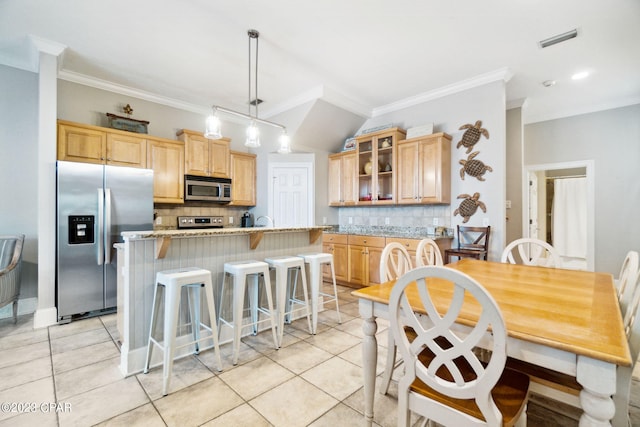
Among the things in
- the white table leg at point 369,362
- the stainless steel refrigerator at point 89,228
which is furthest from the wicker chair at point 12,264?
the white table leg at point 369,362

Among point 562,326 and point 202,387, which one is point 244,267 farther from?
point 562,326

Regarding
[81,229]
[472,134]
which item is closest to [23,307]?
[81,229]

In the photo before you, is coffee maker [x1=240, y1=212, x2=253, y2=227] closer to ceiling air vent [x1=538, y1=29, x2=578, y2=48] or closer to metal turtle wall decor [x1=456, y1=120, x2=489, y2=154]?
metal turtle wall decor [x1=456, y1=120, x2=489, y2=154]

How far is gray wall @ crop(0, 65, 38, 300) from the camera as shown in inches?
130

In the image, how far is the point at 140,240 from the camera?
2.20 m

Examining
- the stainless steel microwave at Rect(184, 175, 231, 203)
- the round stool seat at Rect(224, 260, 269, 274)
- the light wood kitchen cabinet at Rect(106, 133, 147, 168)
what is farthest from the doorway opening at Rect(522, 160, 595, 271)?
the light wood kitchen cabinet at Rect(106, 133, 147, 168)

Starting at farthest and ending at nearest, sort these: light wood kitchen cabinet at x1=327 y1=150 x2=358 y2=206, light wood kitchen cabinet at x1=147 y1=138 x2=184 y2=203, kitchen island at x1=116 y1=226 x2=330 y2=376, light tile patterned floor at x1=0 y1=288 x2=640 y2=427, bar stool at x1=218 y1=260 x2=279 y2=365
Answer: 1. light wood kitchen cabinet at x1=327 y1=150 x2=358 y2=206
2. light wood kitchen cabinet at x1=147 y1=138 x2=184 y2=203
3. bar stool at x1=218 y1=260 x2=279 y2=365
4. kitchen island at x1=116 y1=226 x2=330 y2=376
5. light tile patterned floor at x1=0 y1=288 x2=640 y2=427

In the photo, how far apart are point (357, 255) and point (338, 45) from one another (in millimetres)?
2915

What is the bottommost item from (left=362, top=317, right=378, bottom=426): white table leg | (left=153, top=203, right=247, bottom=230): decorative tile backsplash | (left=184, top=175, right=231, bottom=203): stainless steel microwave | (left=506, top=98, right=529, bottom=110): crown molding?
(left=362, top=317, right=378, bottom=426): white table leg

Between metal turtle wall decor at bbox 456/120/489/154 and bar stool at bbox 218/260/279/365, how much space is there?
322cm

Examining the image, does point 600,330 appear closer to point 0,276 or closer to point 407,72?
point 407,72

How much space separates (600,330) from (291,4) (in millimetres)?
2939

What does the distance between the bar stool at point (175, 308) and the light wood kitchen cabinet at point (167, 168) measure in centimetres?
233

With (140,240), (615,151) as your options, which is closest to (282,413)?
(140,240)
